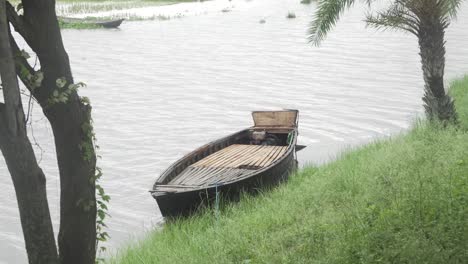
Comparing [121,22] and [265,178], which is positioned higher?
[121,22]

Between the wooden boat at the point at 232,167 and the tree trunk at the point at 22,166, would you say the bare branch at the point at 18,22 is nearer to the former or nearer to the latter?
the tree trunk at the point at 22,166

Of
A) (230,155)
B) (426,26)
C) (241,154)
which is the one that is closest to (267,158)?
(241,154)

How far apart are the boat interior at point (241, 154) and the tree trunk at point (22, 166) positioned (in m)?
5.18

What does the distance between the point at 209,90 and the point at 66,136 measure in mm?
18502

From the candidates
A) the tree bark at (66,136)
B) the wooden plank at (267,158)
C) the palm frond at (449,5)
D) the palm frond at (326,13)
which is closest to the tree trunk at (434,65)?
the palm frond at (449,5)

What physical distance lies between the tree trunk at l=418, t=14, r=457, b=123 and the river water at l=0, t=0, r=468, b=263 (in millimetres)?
3110

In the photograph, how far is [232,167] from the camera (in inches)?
448

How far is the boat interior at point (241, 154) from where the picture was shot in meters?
10.8

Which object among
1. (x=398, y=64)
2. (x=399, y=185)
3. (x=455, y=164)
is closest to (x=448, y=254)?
(x=399, y=185)

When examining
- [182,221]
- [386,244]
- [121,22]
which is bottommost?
[182,221]

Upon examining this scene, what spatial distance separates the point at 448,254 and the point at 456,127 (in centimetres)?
714

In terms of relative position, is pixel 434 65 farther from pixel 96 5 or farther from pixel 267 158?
pixel 96 5

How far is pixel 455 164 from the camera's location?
871cm

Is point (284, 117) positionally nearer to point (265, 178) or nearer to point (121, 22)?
point (265, 178)
